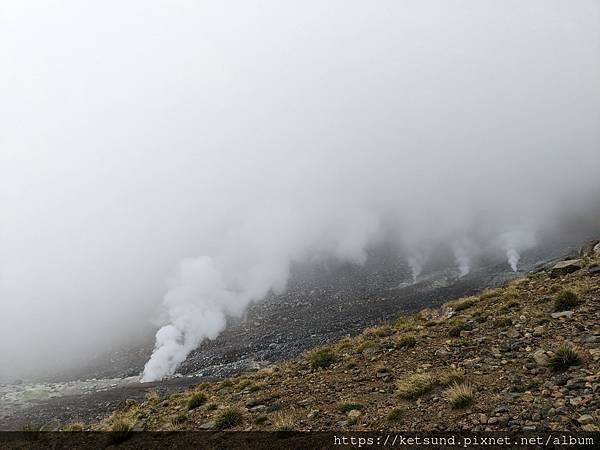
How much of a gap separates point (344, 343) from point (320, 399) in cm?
833

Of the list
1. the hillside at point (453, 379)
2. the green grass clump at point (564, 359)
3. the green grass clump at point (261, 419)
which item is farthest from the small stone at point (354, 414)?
the green grass clump at point (564, 359)

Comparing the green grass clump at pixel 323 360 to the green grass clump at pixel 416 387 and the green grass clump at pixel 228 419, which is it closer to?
the green grass clump at pixel 228 419

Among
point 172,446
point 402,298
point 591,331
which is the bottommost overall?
point 402,298

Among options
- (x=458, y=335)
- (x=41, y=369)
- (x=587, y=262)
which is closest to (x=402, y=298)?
(x=587, y=262)

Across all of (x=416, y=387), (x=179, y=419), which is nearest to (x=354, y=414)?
(x=416, y=387)

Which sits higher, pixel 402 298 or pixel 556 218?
pixel 556 218

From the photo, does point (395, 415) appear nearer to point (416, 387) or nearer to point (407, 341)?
point (416, 387)

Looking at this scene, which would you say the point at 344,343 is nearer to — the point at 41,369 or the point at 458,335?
the point at 458,335

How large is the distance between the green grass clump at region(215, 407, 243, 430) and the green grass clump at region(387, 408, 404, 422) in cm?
587

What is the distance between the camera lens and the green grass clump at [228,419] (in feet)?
43.8

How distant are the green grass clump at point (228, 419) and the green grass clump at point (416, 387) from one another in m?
6.05

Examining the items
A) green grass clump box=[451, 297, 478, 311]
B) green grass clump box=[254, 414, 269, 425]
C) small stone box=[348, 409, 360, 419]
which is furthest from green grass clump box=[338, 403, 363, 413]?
green grass clump box=[451, 297, 478, 311]

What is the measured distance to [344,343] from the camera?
21.7 meters

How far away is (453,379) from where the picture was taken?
11.0 m
